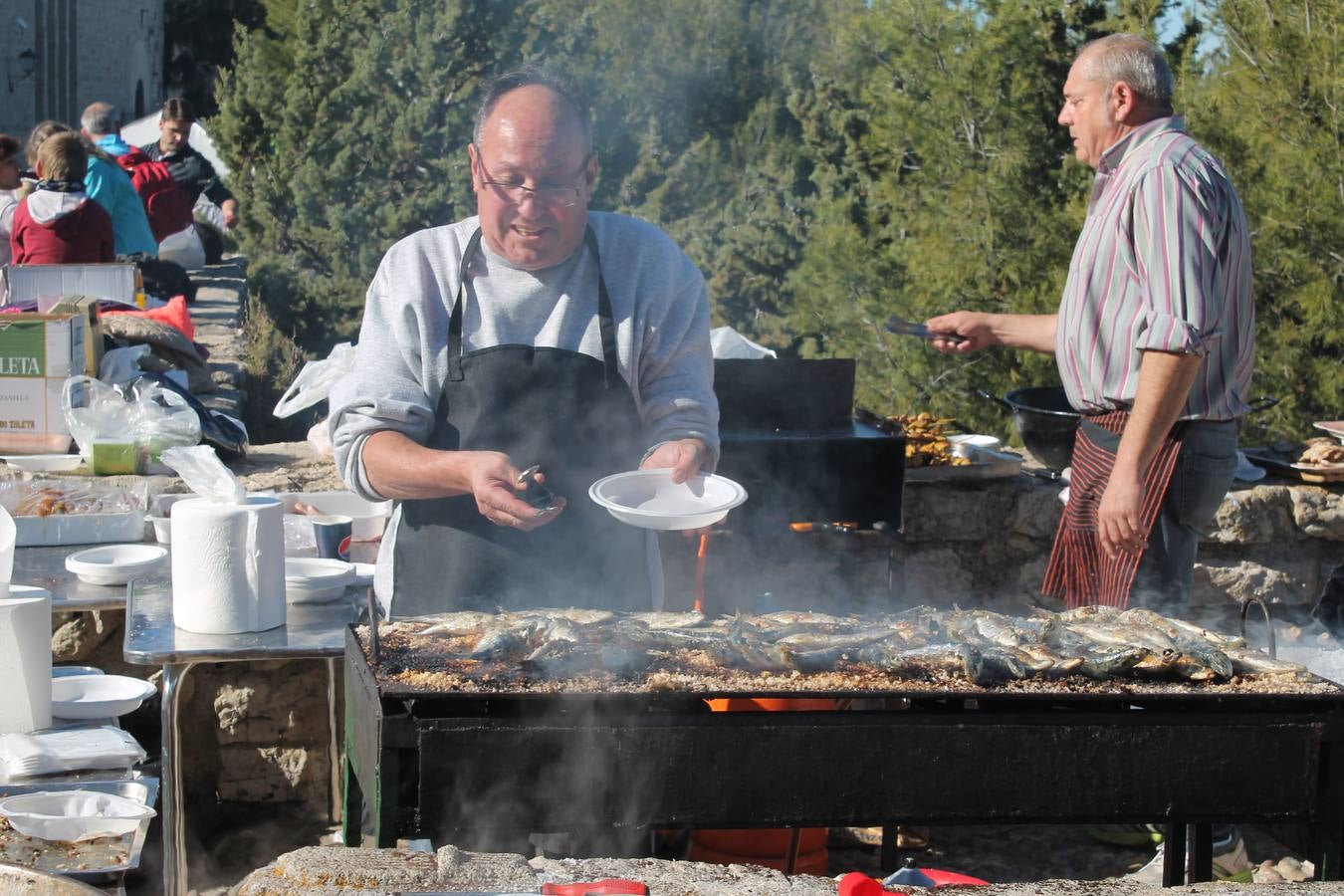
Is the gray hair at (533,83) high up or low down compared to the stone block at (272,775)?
up

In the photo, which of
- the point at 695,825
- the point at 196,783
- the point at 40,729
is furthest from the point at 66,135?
the point at 695,825

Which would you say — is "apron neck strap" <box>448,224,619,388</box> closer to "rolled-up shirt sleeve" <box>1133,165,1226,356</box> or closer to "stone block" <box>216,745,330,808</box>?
"rolled-up shirt sleeve" <box>1133,165,1226,356</box>

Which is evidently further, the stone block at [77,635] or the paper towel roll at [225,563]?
the stone block at [77,635]

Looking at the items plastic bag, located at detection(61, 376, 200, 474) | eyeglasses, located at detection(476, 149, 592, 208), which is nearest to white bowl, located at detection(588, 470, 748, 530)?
eyeglasses, located at detection(476, 149, 592, 208)

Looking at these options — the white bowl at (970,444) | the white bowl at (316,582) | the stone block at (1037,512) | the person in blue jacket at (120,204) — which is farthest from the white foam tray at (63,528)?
the person in blue jacket at (120,204)

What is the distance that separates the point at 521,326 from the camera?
2.90m

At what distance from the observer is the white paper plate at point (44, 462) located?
15.3 ft

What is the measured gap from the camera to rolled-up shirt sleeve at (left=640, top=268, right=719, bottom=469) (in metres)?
2.97

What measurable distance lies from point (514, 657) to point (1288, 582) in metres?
4.31

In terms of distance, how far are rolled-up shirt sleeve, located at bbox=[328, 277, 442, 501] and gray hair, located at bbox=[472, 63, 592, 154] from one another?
0.42m

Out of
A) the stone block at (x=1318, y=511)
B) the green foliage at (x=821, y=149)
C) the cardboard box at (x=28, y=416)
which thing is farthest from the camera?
the green foliage at (x=821, y=149)

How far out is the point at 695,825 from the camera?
88.0 inches

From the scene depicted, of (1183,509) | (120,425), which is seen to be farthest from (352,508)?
(1183,509)

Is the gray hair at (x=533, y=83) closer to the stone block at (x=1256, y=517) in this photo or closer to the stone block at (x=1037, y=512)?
the stone block at (x=1037, y=512)
